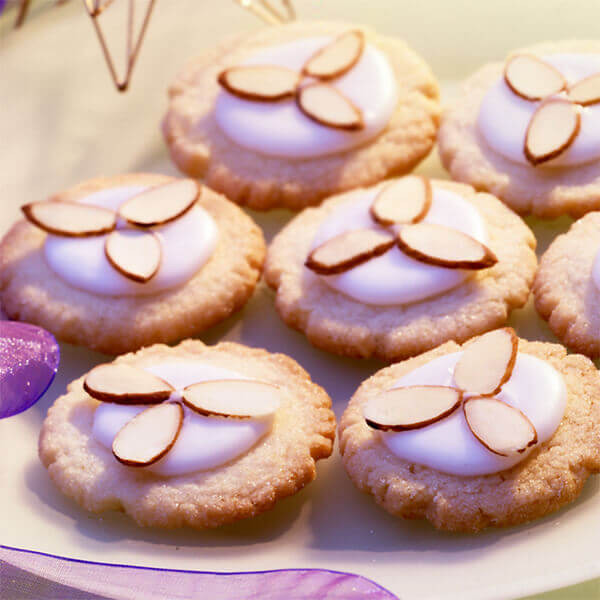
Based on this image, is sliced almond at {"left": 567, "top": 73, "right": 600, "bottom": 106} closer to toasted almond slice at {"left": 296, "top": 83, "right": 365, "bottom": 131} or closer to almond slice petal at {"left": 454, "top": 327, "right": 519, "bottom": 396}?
toasted almond slice at {"left": 296, "top": 83, "right": 365, "bottom": 131}

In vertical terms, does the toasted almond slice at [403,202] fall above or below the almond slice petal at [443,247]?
above

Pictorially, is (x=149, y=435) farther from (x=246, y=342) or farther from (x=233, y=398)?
(x=246, y=342)

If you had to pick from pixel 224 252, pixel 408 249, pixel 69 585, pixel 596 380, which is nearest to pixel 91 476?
pixel 69 585

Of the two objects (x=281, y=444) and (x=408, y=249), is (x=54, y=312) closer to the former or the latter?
(x=281, y=444)

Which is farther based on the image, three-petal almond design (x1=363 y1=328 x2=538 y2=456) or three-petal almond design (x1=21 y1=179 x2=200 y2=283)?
three-petal almond design (x1=21 y1=179 x2=200 y2=283)

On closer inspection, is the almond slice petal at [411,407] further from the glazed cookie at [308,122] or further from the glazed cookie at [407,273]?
the glazed cookie at [308,122]

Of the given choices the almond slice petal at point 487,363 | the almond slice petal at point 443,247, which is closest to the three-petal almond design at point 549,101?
the almond slice petal at point 443,247

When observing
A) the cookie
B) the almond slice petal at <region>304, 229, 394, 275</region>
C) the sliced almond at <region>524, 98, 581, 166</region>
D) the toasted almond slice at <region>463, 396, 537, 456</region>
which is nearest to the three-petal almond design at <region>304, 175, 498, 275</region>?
the almond slice petal at <region>304, 229, 394, 275</region>
